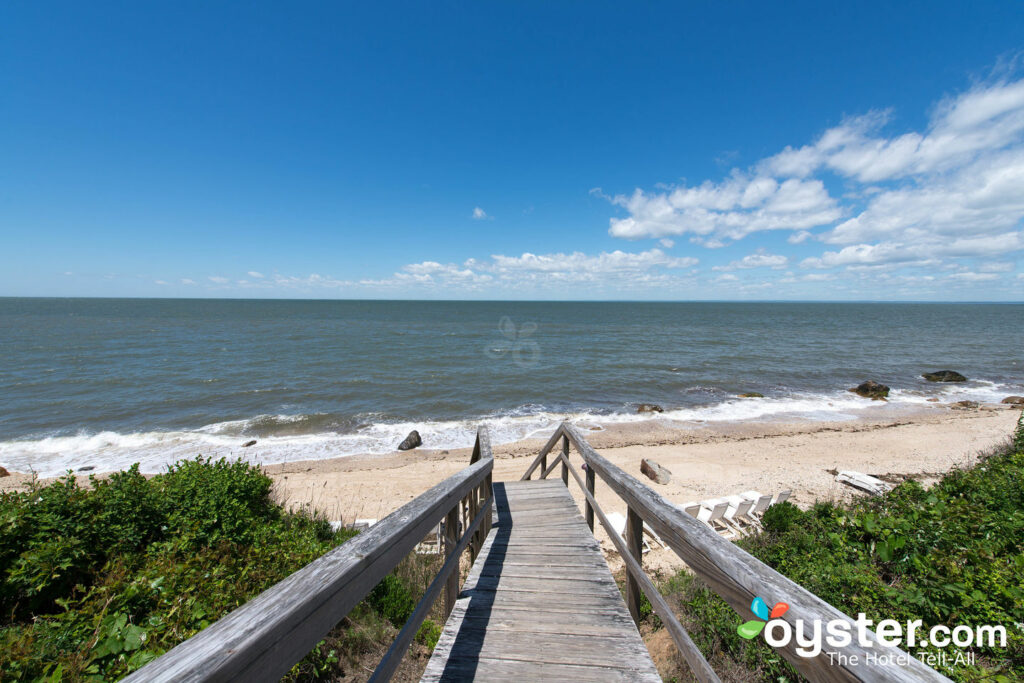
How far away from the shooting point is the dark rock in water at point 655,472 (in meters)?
12.6

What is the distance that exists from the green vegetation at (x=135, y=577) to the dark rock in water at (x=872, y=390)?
92.3ft

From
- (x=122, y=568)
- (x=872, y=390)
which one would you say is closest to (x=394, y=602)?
(x=122, y=568)

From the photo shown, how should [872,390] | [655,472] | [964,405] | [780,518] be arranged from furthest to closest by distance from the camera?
[872,390], [964,405], [655,472], [780,518]

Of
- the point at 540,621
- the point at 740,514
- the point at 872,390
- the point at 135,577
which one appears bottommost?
the point at 740,514

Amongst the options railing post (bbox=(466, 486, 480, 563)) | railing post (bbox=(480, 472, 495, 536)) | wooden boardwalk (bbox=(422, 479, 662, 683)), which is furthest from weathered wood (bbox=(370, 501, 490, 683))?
railing post (bbox=(480, 472, 495, 536))

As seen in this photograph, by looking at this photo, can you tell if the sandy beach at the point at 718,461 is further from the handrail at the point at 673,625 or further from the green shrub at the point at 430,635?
the handrail at the point at 673,625

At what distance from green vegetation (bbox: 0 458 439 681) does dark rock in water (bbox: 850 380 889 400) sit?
92.3 feet

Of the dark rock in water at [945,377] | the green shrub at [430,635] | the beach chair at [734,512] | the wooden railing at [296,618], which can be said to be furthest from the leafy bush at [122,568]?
the dark rock in water at [945,377]

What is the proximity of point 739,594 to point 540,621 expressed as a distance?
1.68 meters

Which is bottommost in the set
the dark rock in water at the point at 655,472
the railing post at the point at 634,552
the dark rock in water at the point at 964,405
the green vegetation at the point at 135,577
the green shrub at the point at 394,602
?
the dark rock in water at the point at 655,472

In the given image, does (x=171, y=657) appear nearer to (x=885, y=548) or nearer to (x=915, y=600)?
(x=915, y=600)

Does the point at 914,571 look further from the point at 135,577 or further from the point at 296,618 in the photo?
the point at 135,577

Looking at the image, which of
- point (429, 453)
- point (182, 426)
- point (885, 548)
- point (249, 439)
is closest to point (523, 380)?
point (429, 453)

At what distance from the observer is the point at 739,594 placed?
55.5 inches
